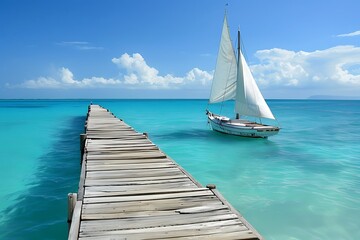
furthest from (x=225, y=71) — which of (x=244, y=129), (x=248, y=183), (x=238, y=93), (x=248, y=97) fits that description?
(x=248, y=183)

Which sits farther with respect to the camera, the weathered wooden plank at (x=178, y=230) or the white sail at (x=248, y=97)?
the white sail at (x=248, y=97)

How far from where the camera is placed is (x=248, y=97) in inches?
968

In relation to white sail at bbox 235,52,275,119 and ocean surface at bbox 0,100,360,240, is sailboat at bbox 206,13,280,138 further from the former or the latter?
ocean surface at bbox 0,100,360,240

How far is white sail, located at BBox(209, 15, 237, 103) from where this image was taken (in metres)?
26.9

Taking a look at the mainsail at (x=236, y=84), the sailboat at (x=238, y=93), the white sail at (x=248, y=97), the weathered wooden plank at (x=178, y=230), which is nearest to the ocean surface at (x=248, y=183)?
the sailboat at (x=238, y=93)

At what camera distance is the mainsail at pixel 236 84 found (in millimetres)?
24422

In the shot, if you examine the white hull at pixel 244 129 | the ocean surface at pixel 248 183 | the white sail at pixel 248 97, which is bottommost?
the ocean surface at pixel 248 183

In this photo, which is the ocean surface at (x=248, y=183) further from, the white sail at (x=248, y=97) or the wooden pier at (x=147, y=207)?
the white sail at (x=248, y=97)

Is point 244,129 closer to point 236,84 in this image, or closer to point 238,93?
point 238,93

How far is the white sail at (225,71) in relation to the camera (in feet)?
88.2

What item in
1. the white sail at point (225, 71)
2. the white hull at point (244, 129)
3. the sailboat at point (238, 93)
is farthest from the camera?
the white sail at point (225, 71)

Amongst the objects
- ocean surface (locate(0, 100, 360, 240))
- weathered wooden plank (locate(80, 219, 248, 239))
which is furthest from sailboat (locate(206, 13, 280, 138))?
weathered wooden plank (locate(80, 219, 248, 239))

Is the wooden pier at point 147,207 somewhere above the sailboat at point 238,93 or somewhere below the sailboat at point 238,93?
below

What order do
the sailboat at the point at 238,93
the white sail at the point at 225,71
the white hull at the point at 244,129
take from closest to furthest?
the white hull at the point at 244,129 → the sailboat at the point at 238,93 → the white sail at the point at 225,71
